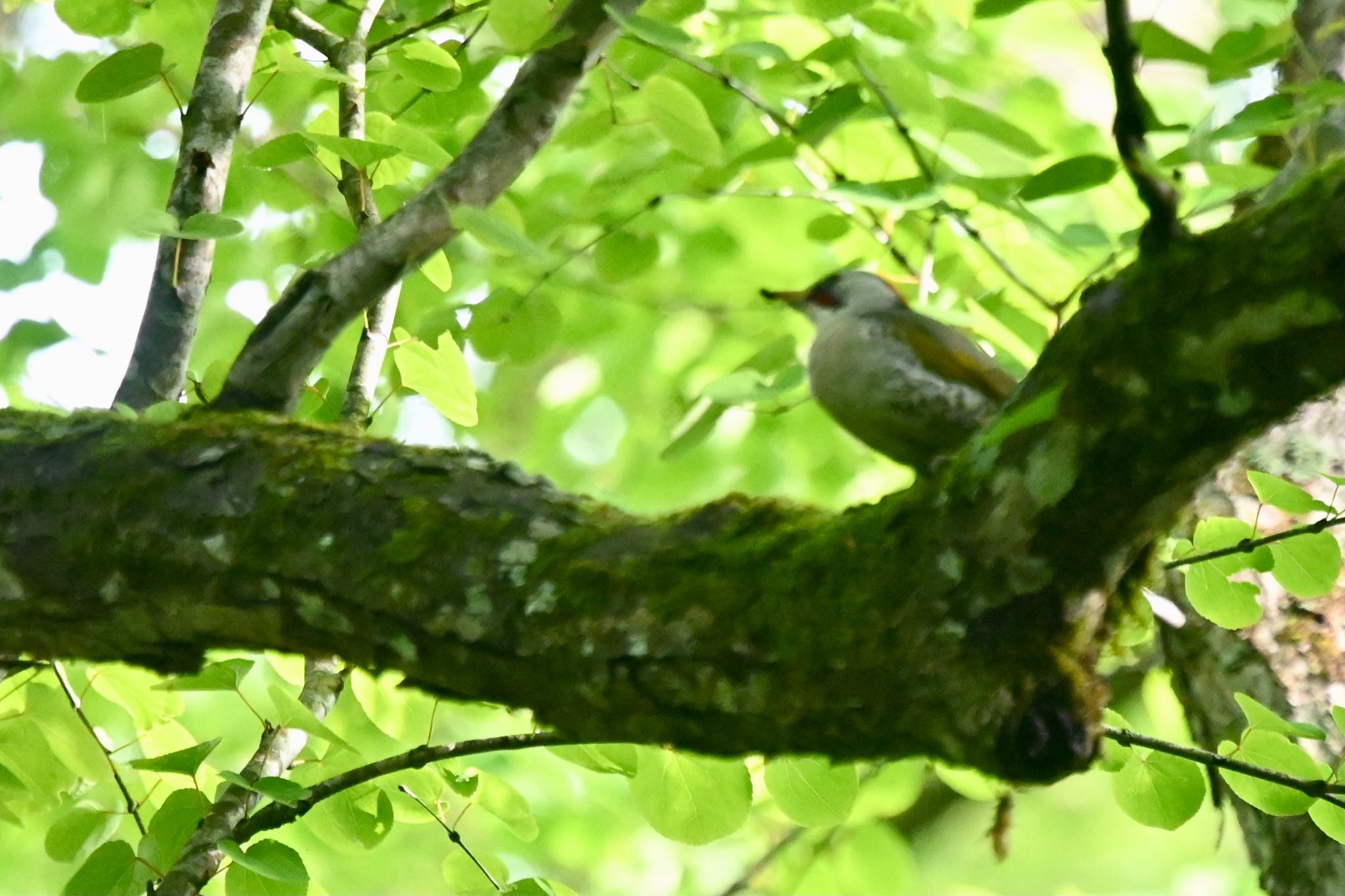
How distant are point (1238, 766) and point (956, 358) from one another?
1.45 m

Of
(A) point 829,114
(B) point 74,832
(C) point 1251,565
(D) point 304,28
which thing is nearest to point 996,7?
(A) point 829,114

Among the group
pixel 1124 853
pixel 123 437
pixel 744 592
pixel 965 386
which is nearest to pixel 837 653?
pixel 744 592

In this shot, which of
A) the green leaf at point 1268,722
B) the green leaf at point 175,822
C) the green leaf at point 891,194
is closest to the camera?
the green leaf at point 1268,722

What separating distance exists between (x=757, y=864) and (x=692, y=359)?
184cm

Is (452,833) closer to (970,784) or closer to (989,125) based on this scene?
(970,784)

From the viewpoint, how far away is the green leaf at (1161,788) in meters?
1.98

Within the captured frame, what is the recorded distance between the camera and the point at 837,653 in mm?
1504

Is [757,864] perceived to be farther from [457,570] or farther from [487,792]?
[457,570]

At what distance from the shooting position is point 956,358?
10.3 ft

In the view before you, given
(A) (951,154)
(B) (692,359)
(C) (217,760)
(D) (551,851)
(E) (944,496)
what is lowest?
(D) (551,851)

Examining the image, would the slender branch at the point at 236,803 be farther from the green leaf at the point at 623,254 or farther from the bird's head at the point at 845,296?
the bird's head at the point at 845,296

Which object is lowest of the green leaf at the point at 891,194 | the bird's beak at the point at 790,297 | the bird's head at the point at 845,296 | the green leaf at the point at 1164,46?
the bird's beak at the point at 790,297

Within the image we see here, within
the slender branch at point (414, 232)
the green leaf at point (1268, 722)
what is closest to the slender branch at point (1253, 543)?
the green leaf at point (1268, 722)

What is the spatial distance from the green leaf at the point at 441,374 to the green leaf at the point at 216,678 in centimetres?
64
